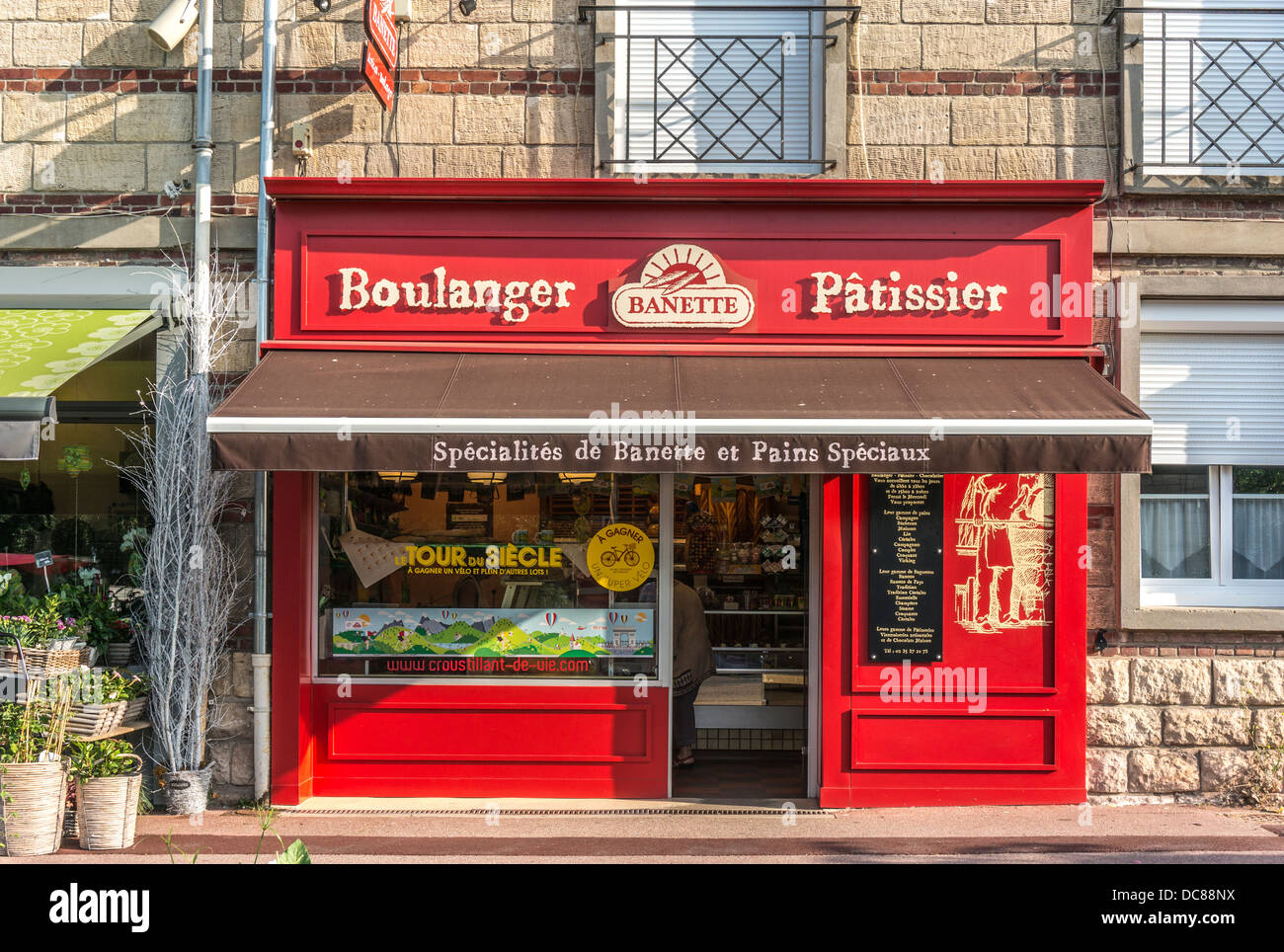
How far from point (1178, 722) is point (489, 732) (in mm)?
4897

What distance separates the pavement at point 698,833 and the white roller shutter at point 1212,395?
2574 millimetres

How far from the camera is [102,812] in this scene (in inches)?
252

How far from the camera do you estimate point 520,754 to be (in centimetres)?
750

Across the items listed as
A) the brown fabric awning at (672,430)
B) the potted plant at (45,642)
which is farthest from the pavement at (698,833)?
the brown fabric awning at (672,430)

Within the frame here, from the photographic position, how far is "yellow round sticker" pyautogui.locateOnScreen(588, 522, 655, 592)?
7668 mm

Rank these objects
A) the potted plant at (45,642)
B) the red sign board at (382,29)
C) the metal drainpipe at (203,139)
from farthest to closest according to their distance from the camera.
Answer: the metal drainpipe at (203,139) < the red sign board at (382,29) < the potted plant at (45,642)

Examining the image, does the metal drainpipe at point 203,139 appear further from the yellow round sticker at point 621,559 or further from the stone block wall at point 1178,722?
the stone block wall at point 1178,722

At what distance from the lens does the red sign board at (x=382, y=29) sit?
276 inches

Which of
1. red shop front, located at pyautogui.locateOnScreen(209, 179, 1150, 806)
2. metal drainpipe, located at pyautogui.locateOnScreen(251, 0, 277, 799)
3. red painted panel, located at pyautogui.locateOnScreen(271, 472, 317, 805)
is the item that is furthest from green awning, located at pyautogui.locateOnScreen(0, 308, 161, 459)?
red painted panel, located at pyautogui.locateOnScreen(271, 472, 317, 805)

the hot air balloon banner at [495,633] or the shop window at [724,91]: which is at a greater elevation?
the shop window at [724,91]

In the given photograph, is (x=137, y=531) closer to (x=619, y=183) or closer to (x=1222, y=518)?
(x=619, y=183)

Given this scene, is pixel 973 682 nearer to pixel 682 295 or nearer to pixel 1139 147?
pixel 682 295

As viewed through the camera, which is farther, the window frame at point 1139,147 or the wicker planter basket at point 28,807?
the window frame at point 1139,147

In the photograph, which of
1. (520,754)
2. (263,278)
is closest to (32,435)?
(263,278)
